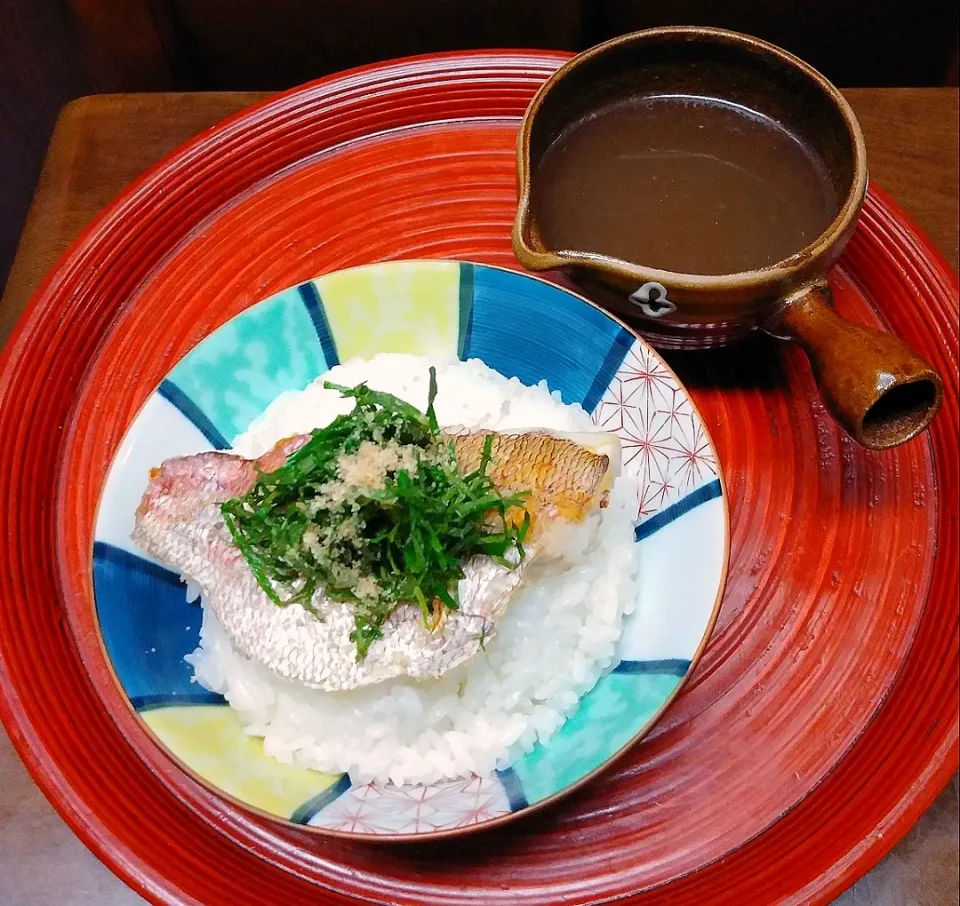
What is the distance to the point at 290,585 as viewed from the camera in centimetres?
124

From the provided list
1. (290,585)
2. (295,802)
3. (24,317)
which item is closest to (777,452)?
(290,585)

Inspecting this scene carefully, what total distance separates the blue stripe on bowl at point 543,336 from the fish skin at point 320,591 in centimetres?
19

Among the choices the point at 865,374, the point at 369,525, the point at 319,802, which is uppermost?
the point at 865,374

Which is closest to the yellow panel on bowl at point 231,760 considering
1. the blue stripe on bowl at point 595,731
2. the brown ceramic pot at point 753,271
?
the blue stripe on bowl at point 595,731

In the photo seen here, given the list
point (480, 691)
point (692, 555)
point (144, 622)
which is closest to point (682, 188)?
point (692, 555)

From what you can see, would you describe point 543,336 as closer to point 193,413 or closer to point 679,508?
point 679,508

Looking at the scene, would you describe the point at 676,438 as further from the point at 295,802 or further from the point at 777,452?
the point at 295,802

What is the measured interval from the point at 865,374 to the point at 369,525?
72cm

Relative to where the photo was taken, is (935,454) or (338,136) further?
(338,136)

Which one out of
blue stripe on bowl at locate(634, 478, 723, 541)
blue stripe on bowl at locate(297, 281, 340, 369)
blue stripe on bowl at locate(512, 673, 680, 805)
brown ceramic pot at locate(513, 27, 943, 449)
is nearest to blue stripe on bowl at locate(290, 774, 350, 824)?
blue stripe on bowl at locate(512, 673, 680, 805)

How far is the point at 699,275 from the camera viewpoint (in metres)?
1.32

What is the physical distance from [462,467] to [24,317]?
3.20 feet

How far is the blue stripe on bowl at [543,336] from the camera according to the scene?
139 cm

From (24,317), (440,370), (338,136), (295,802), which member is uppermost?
(338,136)
